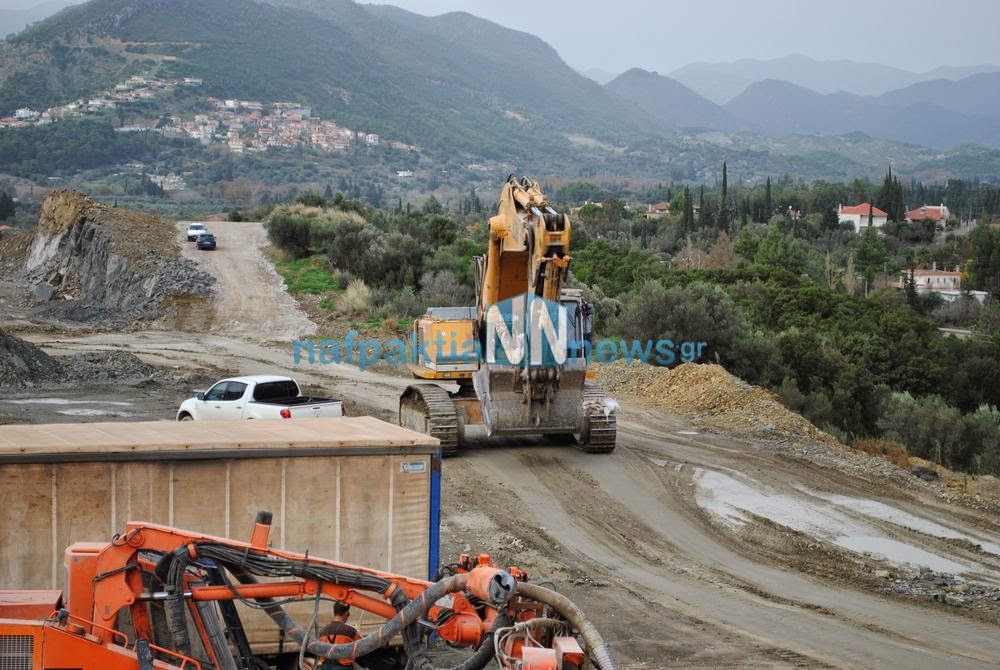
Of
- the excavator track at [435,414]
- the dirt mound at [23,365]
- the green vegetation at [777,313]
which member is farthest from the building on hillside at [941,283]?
the excavator track at [435,414]

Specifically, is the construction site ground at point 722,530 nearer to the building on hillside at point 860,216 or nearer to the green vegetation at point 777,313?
the green vegetation at point 777,313

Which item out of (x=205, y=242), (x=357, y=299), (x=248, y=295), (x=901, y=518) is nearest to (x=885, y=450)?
(x=901, y=518)

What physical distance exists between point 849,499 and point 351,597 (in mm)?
12446

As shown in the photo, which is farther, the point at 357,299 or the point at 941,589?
the point at 357,299

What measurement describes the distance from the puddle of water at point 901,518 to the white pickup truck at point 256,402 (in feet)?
28.6

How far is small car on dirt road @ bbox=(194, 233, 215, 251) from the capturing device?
53.9 meters

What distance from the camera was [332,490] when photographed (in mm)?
10938

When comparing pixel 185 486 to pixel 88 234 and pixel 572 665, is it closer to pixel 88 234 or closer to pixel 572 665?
pixel 572 665

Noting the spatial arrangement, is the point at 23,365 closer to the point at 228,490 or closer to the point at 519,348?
the point at 519,348

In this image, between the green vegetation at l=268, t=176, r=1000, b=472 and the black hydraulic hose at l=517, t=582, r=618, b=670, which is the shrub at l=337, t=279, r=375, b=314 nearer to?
the green vegetation at l=268, t=176, r=1000, b=472

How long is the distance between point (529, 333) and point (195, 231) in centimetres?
4081

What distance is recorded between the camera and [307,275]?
1913 inches

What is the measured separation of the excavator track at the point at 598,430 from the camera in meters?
21.3

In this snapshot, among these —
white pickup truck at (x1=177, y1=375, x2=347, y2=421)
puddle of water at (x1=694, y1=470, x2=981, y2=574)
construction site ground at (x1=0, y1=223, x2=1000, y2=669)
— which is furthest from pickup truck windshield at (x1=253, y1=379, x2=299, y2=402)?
puddle of water at (x1=694, y1=470, x2=981, y2=574)
